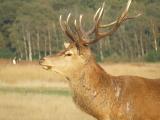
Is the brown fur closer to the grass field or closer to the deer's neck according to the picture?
the deer's neck

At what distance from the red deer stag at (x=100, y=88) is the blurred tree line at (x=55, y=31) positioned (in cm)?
4126

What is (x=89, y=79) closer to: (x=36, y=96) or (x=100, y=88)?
(x=100, y=88)

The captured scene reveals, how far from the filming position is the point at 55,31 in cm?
6112

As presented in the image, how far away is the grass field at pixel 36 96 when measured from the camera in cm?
1445

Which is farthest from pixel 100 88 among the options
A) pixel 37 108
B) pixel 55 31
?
pixel 55 31

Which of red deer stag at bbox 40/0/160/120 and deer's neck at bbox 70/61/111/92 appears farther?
deer's neck at bbox 70/61/111/92

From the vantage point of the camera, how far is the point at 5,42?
63500 mm

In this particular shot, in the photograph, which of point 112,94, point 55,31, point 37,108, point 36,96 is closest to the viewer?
point 112,94

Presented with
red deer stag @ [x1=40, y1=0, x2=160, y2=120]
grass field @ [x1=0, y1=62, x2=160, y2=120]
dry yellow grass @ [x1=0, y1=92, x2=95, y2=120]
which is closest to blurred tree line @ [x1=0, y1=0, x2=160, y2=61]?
grass field @ [x1=0, y1=62, x2=160, y2=120]

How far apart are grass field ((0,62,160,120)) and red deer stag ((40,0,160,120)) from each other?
471cm

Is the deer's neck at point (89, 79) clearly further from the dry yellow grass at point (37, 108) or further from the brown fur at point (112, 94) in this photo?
the dry yellow grass at point (37, 108)

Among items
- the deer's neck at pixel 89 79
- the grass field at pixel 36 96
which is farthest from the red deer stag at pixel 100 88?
the grass field at pixel 36 96

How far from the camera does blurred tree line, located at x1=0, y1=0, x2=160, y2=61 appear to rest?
5788cm

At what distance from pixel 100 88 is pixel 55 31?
52213 millimetres
